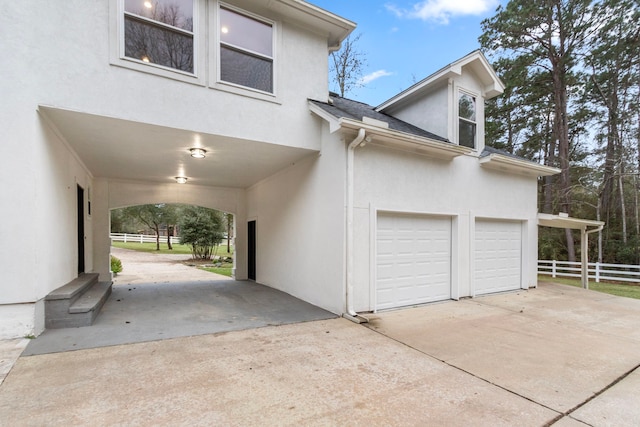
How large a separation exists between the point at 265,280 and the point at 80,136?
17.9ft

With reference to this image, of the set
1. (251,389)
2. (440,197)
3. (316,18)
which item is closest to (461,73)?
(440,197)

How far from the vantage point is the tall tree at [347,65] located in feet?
47.2

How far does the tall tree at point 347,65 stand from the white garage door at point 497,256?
989 centimetres

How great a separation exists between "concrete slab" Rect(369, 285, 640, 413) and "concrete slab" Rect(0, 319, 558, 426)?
0.40 m

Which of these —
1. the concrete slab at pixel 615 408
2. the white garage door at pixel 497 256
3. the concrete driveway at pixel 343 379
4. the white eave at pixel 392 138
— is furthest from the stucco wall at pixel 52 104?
the white garage door at pixel 497 256

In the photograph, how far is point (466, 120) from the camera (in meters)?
7.75

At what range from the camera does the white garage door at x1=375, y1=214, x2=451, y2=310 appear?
6043 mm

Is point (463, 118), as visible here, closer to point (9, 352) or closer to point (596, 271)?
point (9, 352)

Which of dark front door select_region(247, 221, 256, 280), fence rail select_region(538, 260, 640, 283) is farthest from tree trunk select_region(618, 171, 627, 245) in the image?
dark front door select_region(247, 221, 256, 280)

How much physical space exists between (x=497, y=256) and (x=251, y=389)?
24.1ft

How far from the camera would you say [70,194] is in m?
5.80

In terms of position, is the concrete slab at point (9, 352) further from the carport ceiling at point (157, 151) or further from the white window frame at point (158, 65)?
the white window frame at point (158, 65)

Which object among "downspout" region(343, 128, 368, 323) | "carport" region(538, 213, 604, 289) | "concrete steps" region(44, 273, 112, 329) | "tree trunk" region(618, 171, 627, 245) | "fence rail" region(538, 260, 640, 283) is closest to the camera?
"concrete steps" region(44, 273, 112, 329)

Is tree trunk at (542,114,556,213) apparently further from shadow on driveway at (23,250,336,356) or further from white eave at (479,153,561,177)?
shadow on driveway at (23,250,336,356)
